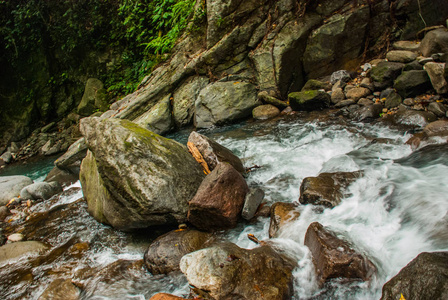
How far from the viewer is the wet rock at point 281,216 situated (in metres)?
3.77

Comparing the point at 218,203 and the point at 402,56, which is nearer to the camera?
the point at 218,203

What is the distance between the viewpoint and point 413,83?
21.3 feet


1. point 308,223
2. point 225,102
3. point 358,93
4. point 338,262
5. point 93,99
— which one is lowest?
point 308,223

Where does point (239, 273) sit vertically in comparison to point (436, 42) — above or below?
below

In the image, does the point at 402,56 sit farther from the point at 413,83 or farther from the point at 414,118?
the point at 414,118

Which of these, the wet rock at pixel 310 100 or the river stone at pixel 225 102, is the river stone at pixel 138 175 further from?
the wet rock at pixel 310 100

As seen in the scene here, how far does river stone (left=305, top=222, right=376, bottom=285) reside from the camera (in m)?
2.73

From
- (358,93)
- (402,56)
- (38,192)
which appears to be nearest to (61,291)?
(38,192)

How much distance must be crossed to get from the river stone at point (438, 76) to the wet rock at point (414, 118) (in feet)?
2.40

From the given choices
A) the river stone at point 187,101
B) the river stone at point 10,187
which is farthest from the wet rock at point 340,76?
the river stone at point 10,187

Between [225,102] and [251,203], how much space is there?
19.1 ft

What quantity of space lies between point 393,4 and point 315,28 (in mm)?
2650

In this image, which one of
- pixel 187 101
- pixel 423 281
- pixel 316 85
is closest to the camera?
pixel 423 281

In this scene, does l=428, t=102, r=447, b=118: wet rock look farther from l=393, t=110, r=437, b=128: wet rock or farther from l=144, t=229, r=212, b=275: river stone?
l=144, t=229, r=212, b=275: river stone
